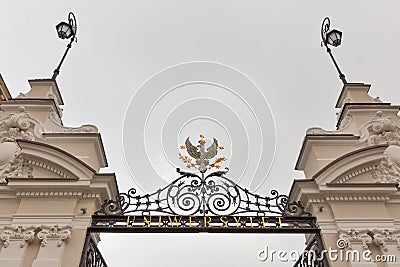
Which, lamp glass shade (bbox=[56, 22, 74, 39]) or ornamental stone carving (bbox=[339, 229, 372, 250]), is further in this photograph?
lamp glass shade (bbox=[56, 22, 74, 39])

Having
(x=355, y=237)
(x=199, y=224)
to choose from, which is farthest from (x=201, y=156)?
(x=355, y=237)

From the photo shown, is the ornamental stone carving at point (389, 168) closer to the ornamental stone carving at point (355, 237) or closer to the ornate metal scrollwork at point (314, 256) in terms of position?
the ornamental stone carving at point (355, 237)

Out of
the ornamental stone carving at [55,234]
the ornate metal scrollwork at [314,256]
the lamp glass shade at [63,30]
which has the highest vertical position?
the lamp glass shade at [63,30]

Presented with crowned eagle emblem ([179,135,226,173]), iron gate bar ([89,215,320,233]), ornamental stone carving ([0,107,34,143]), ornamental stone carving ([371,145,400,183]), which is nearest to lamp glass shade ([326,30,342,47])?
ornamental stone carving ([371,145,400,183])

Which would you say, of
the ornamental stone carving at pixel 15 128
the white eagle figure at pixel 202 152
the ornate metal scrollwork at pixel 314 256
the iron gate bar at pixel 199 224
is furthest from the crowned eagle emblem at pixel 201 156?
the ornamental stone carving at pixel 15 128

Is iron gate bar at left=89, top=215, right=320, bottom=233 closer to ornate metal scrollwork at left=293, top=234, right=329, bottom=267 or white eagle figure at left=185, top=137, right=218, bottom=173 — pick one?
ornate metal scrollwork at left=293, top=234, right=329, bottom=267

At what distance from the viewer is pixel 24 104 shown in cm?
885

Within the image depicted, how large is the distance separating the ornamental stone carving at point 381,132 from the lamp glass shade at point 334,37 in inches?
133

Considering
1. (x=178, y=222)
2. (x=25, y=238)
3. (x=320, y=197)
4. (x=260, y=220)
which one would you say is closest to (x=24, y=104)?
(x=25, y=238)

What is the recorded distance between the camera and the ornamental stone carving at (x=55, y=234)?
6.60 m

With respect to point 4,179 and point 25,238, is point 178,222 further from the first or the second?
point 4,179

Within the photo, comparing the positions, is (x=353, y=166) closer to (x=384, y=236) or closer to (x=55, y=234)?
(x=384, y=236)

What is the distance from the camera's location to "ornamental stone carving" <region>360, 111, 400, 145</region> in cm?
825

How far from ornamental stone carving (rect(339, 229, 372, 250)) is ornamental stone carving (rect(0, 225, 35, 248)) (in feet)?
17.8
